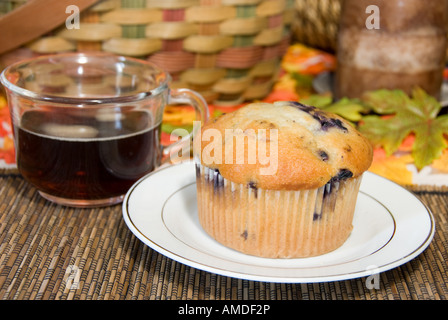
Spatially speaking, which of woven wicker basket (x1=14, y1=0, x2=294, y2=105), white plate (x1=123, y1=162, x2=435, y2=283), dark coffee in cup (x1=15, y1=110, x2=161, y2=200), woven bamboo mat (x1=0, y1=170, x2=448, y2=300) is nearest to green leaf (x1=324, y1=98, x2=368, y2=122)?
woven wicker basket (x1=14, y1=0, x2=294, y2=105)

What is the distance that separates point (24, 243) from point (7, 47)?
1.87 ft

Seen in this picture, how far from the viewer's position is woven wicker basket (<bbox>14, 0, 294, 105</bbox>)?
52.2 inches

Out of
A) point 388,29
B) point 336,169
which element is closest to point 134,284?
point 336,169

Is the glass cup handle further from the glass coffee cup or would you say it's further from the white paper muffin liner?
the white paper muffin liner

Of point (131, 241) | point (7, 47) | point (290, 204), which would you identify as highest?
point (7, 47)

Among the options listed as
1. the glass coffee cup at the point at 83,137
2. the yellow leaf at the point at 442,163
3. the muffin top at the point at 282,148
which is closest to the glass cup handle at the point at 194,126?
the glass coffee cup at the point at 83,137

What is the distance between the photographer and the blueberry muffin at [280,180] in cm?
86

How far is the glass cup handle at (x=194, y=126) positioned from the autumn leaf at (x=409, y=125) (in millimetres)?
410

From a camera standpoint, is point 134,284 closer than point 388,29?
Yes
